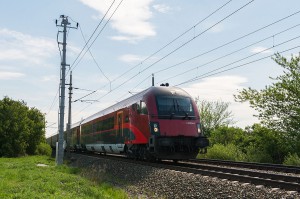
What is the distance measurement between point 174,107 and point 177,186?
7.04 meters

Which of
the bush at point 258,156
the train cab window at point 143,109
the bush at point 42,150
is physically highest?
the train cab window at point 143,109

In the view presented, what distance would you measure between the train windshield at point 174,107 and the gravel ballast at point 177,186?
9.86 ft

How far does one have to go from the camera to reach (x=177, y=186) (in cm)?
1107

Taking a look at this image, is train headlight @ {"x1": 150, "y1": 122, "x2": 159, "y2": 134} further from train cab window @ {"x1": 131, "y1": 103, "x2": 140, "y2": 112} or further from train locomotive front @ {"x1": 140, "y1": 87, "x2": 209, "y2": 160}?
train cab window @ {"x1": 131, "y1": 103, "x2": 140, "y2": 112}

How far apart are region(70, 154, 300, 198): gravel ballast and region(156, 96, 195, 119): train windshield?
118 inches

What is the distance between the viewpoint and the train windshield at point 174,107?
1739 cm

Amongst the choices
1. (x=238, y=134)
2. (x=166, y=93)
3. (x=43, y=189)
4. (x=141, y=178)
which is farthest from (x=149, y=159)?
(x=238, y=134)

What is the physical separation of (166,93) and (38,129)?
3095 cm

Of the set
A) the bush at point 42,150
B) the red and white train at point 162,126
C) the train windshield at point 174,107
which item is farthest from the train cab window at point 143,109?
the bush at point 42,150

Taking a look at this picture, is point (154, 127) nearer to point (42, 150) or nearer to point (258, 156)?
point (258, 156)

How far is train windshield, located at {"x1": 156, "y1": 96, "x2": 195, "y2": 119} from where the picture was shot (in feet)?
57.1

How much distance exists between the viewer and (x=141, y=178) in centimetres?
1345

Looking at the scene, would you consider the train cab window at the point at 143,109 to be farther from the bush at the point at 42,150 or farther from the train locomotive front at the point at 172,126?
the bush at the point at 42,150

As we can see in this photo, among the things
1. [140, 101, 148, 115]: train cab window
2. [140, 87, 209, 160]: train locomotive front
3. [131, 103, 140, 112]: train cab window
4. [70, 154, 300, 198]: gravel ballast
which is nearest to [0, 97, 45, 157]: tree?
[131, 103, 140, 112]: train cab window
